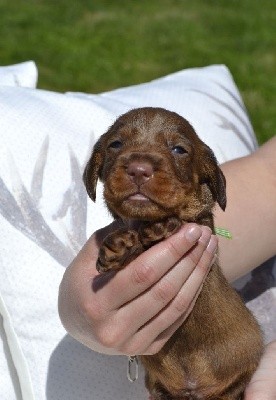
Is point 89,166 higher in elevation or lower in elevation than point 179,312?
higher

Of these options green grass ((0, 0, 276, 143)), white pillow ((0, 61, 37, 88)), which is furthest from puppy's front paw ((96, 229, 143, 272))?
green grass ((0, 0, 276, 143))

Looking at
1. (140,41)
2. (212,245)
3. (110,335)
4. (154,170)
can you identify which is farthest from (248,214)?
(140,41)

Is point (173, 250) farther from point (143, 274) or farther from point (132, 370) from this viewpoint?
point (132, 370)

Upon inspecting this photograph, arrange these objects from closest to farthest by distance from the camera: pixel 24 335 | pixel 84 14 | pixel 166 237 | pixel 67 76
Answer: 1. pixel 166 237
2. pixel 24 335
3. pixel 67 76
4. pixel 84 14

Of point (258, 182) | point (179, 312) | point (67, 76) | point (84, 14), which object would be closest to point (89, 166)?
point (179, 312)

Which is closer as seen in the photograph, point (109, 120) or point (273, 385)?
point (273, 385)

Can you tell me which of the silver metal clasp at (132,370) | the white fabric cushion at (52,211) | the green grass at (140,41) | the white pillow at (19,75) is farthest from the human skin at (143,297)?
the green grass at (140,41)

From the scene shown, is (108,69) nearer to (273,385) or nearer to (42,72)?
(42,72)
